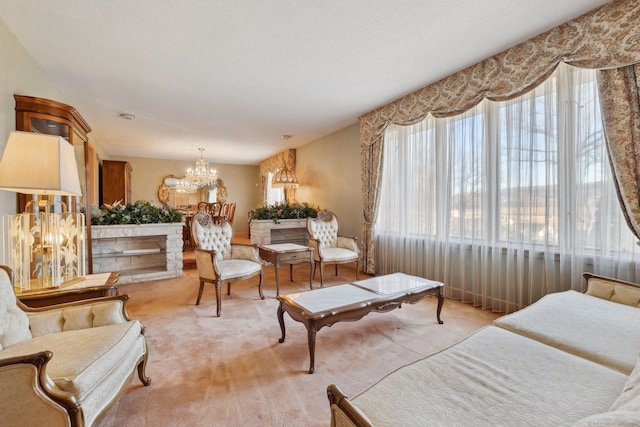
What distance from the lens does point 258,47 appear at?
271 centimetres

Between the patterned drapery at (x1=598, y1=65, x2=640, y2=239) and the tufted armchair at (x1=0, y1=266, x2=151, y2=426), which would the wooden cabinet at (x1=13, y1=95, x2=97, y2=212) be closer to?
the tufted armchair at (x1=0, y1=266, x2=151, y2=426)

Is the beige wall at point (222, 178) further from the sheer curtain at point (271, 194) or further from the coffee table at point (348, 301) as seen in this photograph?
the coffee table at point (348, 301)

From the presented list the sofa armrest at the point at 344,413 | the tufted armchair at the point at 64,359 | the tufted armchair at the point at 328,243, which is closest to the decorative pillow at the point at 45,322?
the tufted armchair at the point at 64,359

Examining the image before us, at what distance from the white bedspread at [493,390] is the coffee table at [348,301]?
857 millimetres

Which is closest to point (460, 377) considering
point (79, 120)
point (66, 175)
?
point (66, 175)

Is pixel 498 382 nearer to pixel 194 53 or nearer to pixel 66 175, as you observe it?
pixel 66 175

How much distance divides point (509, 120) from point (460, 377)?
2805 millimetres

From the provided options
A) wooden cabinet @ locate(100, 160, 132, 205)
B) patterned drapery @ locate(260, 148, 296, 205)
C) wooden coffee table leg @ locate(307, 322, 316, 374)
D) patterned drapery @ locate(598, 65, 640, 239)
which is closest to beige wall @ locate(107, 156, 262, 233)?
patterned drapery @ locate(260, 148, 296, 205)

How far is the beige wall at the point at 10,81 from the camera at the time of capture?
2314 mm

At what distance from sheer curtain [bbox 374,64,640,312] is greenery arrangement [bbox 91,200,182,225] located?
12.7 feet

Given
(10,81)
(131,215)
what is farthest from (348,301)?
(131,215)

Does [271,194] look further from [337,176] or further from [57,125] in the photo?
[57,125]

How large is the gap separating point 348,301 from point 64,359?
1718mm

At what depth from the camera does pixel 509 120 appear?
2918 millimetres
